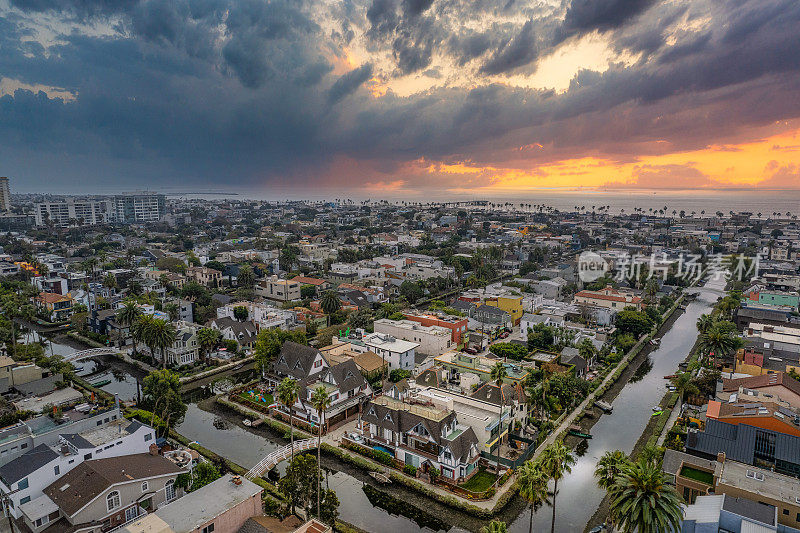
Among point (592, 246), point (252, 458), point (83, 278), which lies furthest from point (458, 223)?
point (252, 458)

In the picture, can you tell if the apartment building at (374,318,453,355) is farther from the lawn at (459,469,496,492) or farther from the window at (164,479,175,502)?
the window at (164,479,175,502)

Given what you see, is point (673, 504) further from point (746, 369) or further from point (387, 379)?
point (746, 369)

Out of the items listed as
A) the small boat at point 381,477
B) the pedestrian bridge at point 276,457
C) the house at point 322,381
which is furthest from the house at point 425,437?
the house at point 322,381

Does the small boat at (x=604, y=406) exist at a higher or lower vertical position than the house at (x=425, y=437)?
lower

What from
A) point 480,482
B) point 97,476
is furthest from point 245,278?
point 480,482

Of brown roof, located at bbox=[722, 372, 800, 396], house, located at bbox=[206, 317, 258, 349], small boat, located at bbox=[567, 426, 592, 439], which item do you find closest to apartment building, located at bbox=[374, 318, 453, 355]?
house, located at bbox=[206, 317, 258, 349]

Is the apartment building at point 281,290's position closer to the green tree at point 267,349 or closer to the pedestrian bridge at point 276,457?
the green tree at point 267,349

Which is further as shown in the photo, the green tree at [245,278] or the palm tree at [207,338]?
→ the green tree at [245,278]
